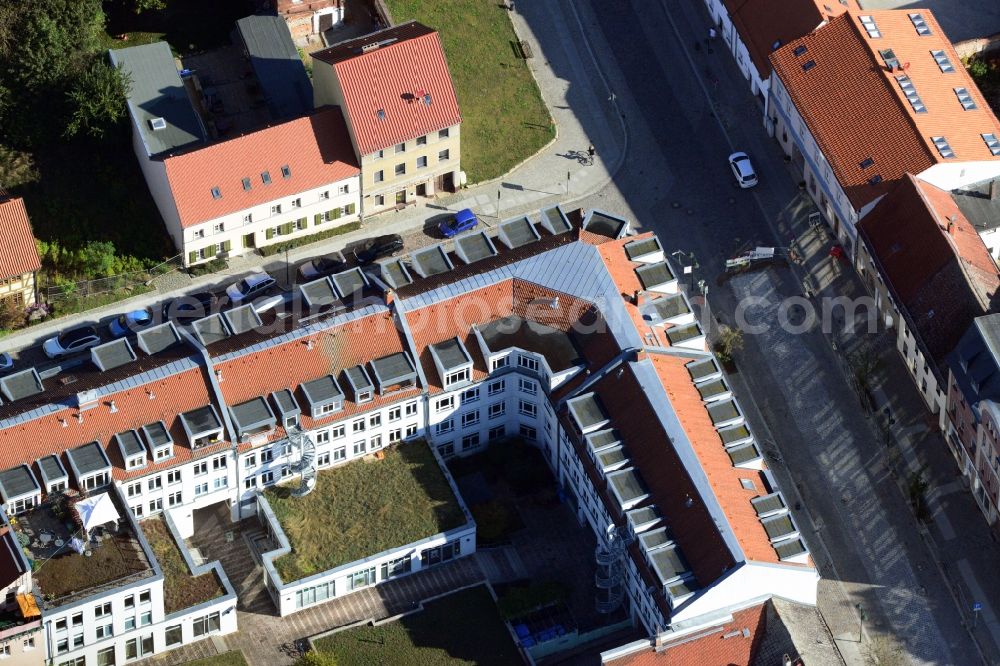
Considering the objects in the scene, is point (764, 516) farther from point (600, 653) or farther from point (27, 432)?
point (27, 432)

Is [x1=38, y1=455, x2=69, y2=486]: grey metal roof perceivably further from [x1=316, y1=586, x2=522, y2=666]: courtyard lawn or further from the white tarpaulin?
[x1=316, y1=586, x2=522, y2=666]: courtyard lawn

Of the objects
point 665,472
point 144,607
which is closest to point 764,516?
point 665,472

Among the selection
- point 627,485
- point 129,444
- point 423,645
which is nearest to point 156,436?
point 129,444

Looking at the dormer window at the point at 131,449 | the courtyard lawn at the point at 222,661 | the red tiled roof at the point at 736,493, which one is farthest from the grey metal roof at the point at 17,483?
the red tiled roof at the point at 736,493

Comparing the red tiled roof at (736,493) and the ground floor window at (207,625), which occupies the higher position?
the ground floor window at (207,625)

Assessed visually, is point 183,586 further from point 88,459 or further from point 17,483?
point 17,483

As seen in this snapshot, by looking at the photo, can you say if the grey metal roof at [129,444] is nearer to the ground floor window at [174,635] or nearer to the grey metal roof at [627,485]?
the ground floor window at [174,635]

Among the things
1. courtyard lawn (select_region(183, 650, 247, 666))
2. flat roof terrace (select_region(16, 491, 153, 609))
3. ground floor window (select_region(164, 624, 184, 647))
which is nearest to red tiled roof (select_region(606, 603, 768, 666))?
courtyard lawn (select_region(183, 650, 247, 666))
